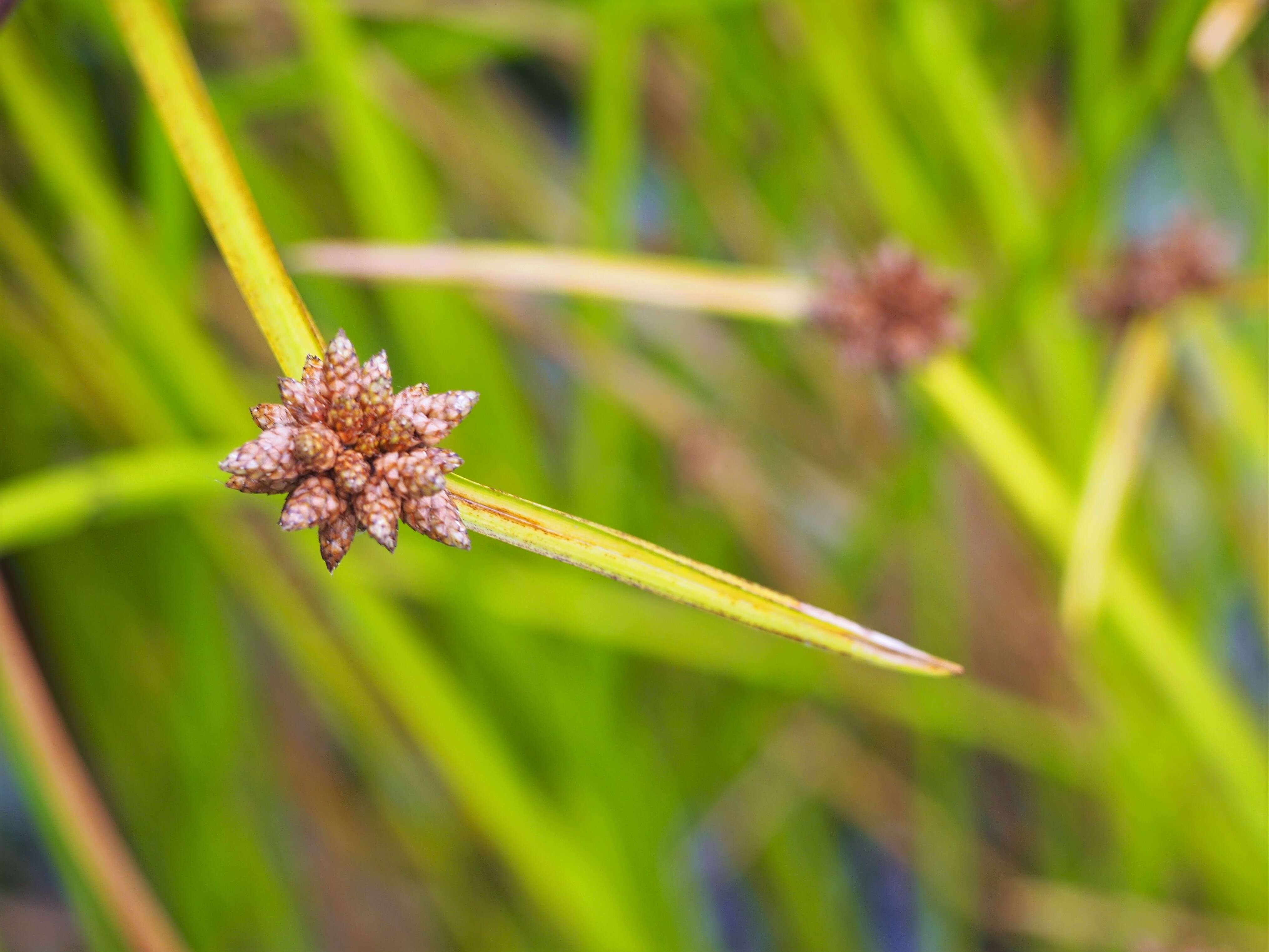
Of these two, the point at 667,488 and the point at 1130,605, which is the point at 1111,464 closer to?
the point at 1130,605

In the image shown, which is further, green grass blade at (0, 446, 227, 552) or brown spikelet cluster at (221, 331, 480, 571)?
green grass blade at (0, 446, 227, 552)

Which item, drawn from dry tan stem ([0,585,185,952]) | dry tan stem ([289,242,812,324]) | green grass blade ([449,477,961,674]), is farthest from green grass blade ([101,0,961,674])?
dry tan stem ([0,585,185,952])

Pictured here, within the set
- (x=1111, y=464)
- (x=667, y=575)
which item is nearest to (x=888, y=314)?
(x=1111, y=464)

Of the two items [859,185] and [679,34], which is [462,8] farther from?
[859,185]

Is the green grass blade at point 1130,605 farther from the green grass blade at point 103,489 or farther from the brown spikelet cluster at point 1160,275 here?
the green grass blade at point 103,489

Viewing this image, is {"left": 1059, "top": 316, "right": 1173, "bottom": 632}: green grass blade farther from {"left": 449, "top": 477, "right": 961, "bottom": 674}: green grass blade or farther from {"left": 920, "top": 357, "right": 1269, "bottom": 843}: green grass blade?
{"left": 449, "top": 477, "right": 961, "bottom": 674}: green grass blade

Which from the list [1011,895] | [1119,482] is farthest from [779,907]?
[1119,482]
